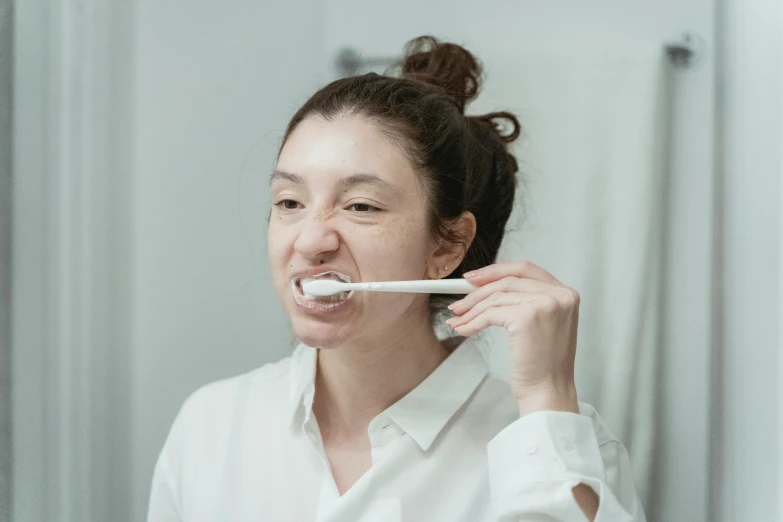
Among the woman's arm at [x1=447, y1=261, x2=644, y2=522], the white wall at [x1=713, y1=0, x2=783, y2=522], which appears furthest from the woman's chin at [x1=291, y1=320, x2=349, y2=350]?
the white wall at [x1=713, y1=0, x2=783, y2=522]

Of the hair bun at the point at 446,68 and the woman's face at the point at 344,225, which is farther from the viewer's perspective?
the hair bun at the point at 446,68

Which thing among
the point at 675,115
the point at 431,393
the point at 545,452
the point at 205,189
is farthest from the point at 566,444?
the point at 205,189

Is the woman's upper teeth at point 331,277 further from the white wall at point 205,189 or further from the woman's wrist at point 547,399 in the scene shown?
the white wall at point 205,189

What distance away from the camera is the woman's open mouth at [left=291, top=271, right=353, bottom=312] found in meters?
0.70

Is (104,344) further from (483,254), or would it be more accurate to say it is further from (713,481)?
(713,481)

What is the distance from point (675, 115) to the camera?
866mm

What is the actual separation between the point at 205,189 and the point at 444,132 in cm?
34

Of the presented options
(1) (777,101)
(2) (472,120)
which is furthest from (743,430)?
(2) (472,120)

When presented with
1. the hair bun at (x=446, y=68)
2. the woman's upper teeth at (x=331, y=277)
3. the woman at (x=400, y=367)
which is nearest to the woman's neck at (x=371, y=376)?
the woman at (x=400, y=367)

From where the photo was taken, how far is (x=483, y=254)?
84cm

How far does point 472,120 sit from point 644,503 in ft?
1.55

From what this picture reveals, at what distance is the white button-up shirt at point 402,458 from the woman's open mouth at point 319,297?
0.44 ft

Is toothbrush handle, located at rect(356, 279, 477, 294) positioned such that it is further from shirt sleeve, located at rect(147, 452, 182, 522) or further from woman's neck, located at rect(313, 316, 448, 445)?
shirt sleeve, located at rect(147, 452, 182, 522)

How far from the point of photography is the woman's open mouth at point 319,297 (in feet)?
2.29
